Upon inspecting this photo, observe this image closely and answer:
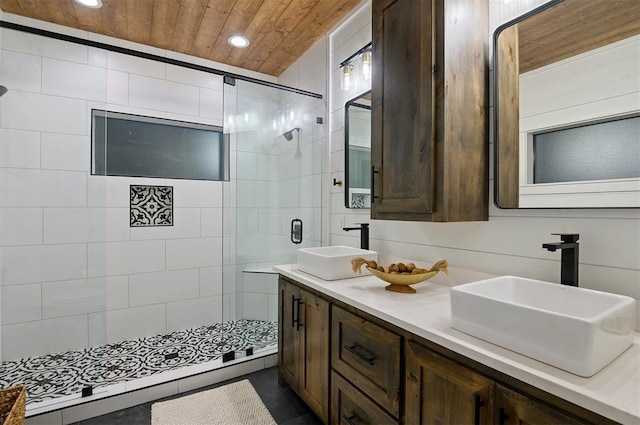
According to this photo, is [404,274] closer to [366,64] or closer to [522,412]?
[522,412]

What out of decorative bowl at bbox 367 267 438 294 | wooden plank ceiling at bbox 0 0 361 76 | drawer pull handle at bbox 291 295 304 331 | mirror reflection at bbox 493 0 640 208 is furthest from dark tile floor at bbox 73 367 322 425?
wooden plank ceiling at bbox 0 0 361 76

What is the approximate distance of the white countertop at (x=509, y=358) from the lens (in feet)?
2.23

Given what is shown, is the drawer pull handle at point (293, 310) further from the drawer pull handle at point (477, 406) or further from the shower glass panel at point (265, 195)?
the drawer pull handle at point (477, 406)

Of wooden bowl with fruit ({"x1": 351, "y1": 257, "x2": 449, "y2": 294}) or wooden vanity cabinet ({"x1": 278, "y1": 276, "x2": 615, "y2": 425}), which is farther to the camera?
wooden bowl with fruit ({"x1": 351, "y1": 257, "x2": 449, "y2": 294})

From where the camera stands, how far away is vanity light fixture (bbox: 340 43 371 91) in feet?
7.09

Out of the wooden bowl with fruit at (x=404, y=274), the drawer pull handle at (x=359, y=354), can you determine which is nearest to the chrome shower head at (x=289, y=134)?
the wooden bowl with fruit at (x=404, y=274)

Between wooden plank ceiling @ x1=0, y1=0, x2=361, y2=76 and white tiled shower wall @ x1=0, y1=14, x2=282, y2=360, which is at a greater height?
wooden plank ceiling @ x1=0, y1=0, x2=361, y2=76

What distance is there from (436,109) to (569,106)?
19.2 inches

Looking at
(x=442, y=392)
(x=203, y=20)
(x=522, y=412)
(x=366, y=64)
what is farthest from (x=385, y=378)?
(x=203, y=20)

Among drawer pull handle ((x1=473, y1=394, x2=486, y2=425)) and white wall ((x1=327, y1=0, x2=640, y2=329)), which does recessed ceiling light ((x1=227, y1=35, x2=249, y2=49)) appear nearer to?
white wall ((x1=327, y1=0, x2=640, y2=329))

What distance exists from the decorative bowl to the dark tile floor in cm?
99

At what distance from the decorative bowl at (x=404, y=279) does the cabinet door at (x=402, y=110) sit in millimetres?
273

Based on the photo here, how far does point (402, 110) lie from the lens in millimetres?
1518

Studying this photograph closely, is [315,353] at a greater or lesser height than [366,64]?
lesser
